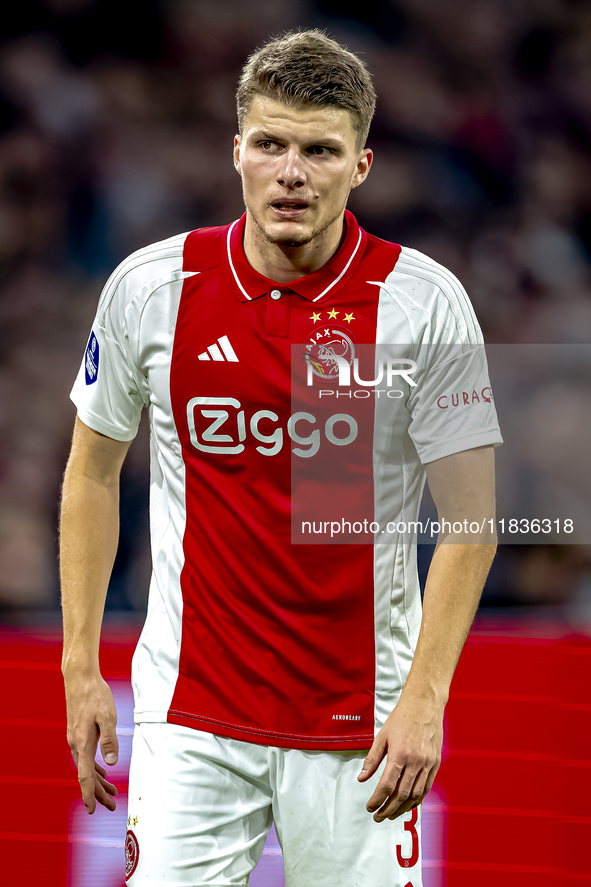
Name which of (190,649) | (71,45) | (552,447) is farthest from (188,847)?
(71,45)

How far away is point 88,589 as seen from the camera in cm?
165

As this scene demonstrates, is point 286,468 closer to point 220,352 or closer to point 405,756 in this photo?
point 220,352

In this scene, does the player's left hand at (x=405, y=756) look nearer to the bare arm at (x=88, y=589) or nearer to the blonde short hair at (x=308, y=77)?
the bare arm at (x=88, y=589)

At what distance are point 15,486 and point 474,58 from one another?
284 cm

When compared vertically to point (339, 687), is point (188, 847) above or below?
below

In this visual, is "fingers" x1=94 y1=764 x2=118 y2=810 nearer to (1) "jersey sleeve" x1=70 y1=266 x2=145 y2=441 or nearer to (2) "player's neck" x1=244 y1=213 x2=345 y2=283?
(1) "jersey sleeve" x1=70 y1=266 x2=145 y2=441

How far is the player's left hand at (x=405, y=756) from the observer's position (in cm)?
142

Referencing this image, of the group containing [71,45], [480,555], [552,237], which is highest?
[71,45]

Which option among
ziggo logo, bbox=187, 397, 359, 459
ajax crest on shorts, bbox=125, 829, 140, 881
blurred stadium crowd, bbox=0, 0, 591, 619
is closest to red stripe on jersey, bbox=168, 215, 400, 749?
ziggo logo, bbox=187, 397, 359, 459

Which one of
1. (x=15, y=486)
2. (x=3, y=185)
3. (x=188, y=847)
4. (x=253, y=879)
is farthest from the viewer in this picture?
(x=3, y=185)

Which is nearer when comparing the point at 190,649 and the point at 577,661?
the point at 190,649

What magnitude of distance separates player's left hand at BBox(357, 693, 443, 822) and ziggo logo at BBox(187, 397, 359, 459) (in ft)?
1.40

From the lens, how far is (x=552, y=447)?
4234mm

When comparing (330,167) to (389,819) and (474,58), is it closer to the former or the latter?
(389,819)
